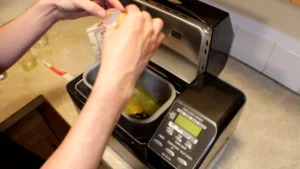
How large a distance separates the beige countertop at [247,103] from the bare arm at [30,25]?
22 cm

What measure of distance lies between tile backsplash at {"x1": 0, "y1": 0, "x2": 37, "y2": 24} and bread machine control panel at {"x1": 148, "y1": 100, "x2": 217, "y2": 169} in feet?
2.98

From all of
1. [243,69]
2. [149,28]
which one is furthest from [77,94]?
[243,69]

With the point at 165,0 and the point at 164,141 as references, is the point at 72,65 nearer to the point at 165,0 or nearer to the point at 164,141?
the point at 165,0

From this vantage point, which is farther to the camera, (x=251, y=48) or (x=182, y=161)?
(x=251, y=48)

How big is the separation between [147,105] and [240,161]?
28cm

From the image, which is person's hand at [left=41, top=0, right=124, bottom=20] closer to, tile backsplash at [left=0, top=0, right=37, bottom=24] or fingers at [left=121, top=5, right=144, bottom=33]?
fingers at [left=121, top=5, right=144, bottom=33]

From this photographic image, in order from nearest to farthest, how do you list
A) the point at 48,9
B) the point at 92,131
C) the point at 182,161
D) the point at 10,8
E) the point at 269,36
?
1. the point at 92,131
2. the point at 182,161
3. the point at 48,9
4. the point at 269,36
5. the point at 10,8

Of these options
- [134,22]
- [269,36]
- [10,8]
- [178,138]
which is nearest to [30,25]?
[134,22]

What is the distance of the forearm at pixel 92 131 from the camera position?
1.13 feet

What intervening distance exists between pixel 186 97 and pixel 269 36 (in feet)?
1.37

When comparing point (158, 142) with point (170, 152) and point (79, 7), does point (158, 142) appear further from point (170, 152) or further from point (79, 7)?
point (79, 7)

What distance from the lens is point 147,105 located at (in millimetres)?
671

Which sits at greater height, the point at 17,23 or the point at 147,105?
the point at 17,23

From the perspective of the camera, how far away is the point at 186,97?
490 mm
